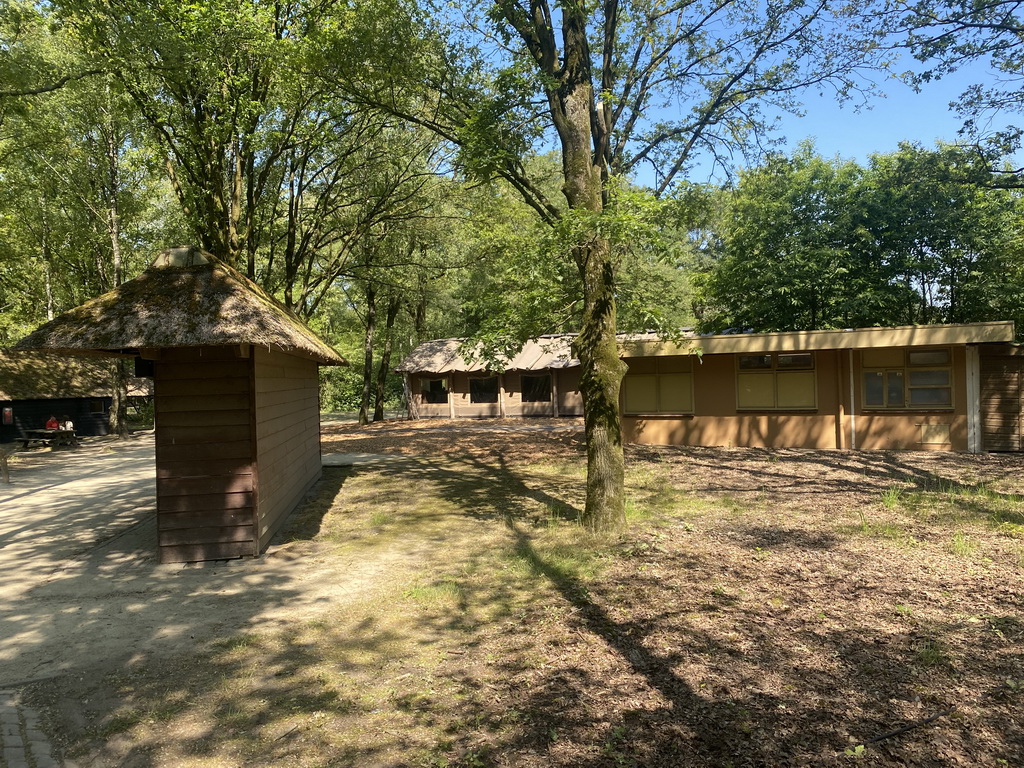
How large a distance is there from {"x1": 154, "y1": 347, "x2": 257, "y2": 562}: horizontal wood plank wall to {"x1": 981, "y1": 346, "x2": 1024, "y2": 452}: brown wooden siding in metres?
16.1

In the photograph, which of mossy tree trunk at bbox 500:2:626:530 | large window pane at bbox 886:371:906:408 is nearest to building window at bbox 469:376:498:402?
large window pane at bbox 886:371:906:408

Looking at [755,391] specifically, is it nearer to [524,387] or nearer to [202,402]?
[202,402]

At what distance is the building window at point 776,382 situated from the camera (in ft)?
53.0

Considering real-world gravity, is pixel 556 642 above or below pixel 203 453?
below

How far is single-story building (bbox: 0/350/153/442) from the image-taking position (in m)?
24.7

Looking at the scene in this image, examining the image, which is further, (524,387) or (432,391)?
(432,391)

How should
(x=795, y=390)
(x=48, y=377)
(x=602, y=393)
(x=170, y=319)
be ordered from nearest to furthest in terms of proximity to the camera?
(x=170, y=319) → (x=602, y=393) → (x=795, y=390) → (x=48, y=377)

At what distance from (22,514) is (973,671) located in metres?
13.3

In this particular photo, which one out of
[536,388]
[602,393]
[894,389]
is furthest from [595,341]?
[536,388]

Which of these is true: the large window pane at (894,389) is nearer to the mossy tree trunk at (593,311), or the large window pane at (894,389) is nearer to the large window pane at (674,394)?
the large window pane at (674,394)

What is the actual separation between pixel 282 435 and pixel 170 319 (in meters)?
2.98

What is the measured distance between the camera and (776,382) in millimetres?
16406

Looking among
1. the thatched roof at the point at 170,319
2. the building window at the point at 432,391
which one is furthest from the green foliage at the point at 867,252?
the thatched roof at the point at 170,319

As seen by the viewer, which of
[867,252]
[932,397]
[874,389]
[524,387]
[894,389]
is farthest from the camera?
[524,387]
